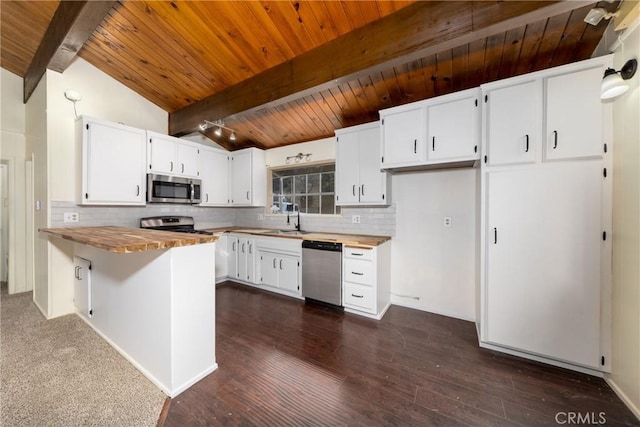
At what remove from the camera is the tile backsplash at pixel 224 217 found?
9.74ft

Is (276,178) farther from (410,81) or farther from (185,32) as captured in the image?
(410,81)

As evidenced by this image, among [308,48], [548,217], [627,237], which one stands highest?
[308,48]

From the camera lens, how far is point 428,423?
1.46 m

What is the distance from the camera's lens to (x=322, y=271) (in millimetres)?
3115

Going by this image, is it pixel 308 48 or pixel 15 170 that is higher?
pixel 308 48

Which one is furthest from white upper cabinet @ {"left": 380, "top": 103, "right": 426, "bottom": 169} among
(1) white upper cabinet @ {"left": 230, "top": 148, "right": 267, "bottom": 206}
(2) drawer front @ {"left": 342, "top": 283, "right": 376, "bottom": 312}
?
(1) white upper cabinet @ {"left": 230, "top": 148, "right": 267, "bottom": 206}

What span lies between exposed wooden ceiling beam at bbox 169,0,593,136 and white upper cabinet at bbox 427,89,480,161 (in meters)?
0.70

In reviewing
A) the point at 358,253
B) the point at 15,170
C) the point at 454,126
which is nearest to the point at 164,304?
the point at 358,253

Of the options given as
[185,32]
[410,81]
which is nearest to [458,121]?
[410,81]

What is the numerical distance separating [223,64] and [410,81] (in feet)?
7.00

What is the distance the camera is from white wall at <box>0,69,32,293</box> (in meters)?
3.21

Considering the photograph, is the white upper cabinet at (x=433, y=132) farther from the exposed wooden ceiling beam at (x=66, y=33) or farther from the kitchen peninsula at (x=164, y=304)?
the exposed wooden ceiling beam at (x=66, y=33)

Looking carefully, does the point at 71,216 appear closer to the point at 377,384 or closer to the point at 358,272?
the point at 358,272

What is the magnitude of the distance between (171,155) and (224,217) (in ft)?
5.38
